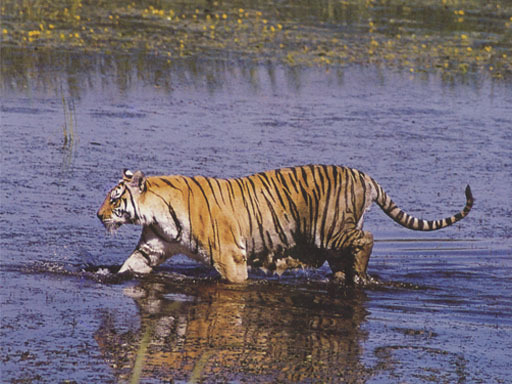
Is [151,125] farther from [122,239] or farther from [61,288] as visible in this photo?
[61,288]

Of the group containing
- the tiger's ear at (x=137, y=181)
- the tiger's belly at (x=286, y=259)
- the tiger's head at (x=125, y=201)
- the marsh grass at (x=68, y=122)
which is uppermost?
the tiger's ear at (x=137, y=181)

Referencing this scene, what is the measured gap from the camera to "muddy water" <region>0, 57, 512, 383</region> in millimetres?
4812

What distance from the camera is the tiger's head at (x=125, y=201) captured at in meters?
6.13

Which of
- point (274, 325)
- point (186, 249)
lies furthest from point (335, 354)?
point (186, 249)

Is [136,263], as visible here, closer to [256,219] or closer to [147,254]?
[147,254]

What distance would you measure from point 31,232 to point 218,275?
4.41 feet

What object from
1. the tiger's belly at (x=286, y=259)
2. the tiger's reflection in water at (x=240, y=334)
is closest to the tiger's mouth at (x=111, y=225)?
the tiger's reflection in water at (x=240, y=334)

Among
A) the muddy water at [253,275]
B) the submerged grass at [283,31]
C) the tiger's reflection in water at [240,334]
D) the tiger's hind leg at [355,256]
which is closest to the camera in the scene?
the tiger's reflection in water at [240,334]

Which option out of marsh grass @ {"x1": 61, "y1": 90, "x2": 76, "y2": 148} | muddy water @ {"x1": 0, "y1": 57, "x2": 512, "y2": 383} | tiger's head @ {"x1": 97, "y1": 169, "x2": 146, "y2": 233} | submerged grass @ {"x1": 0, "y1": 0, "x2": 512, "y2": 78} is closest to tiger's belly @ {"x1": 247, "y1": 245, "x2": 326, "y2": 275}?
muddy water @ {"x1": 0, "y1": 57, "x2": 512, "y2": 383}

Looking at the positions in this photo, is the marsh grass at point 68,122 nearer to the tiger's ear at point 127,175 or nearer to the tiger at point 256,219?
the tiger at point 256,219

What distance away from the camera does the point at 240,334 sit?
17.0 feet

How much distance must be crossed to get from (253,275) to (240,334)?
4.92ft

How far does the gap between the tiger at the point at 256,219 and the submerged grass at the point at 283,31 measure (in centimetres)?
664

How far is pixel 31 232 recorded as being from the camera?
6918 millimetres
